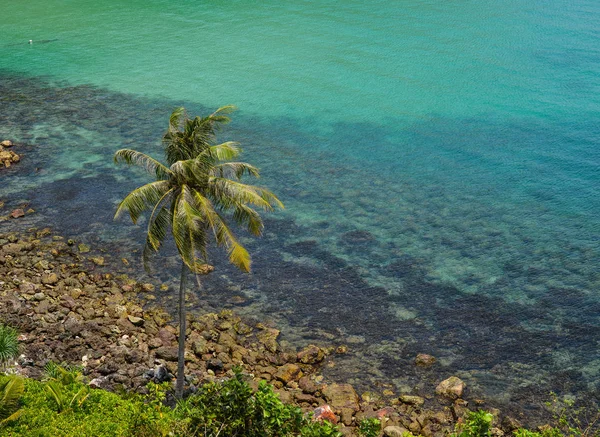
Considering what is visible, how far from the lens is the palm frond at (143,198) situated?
71.3 ft

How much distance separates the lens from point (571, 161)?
153ft

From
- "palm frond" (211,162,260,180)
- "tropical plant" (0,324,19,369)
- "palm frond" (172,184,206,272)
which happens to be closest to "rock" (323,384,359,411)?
"palm frond" (172,184,206,272)

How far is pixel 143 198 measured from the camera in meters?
21.9

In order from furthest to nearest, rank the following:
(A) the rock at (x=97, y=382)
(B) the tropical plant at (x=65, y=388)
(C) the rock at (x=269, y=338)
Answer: (C) the rock at (x=269, y=338), (A) the rock at (x=97, y=382), (B) the tropical plant at (x=65, y=388)

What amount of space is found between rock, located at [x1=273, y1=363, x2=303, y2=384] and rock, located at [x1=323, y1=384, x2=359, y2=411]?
146cm

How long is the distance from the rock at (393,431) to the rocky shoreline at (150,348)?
0.04 m

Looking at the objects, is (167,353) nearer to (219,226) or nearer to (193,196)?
(219,226)

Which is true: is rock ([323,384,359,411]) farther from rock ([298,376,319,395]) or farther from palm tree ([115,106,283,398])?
palm tree ([115,106,283,398])

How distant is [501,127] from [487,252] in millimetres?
18731

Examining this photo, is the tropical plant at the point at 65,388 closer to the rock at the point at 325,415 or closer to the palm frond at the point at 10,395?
the palm frond at the point at 10,395

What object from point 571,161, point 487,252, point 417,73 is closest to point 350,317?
point 487,252

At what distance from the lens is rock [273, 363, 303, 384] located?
89.1 feet

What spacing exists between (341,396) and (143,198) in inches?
438

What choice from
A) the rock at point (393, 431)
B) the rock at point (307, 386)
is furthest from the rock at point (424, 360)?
the rock at point (307, 386)
